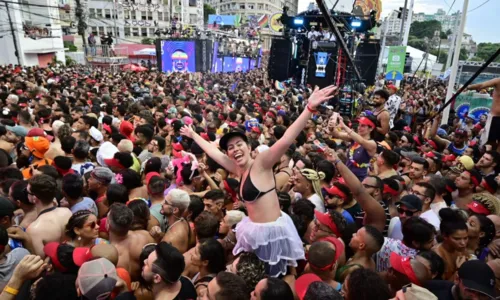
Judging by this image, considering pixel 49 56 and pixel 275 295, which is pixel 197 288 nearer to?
pixel 275 295

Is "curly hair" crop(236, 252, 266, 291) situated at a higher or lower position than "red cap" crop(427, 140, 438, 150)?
higher

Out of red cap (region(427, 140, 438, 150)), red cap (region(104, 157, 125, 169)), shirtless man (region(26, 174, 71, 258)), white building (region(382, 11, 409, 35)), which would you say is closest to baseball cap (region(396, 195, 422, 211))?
shirtless man (region(26, 174, 71, 258))

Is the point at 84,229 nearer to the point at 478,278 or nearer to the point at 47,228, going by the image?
the point at 47,228

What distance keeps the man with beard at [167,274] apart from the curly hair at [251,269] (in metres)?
0.33

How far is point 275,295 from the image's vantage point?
5.97ft

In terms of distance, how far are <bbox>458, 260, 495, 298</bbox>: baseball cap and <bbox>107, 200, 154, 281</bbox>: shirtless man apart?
2.18m

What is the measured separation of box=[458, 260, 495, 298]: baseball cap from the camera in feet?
5.90

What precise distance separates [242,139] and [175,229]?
3.34ft

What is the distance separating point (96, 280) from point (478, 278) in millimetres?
2095

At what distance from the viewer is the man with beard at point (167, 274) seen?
6.48 ft

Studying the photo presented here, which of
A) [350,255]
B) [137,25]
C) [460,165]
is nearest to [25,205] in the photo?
[350,255]

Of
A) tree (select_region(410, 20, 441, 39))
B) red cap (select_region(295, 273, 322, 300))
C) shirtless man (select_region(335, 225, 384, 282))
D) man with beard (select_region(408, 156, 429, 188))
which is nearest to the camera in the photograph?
red cap (select_region(295, 273, 322, 300))

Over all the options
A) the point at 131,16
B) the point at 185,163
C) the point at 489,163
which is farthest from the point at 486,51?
the point at 185,163

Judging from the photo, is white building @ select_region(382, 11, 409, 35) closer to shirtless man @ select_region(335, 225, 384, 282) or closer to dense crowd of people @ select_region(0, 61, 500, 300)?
dense crowd of people @ select_region(0, 61, 500, 300)
